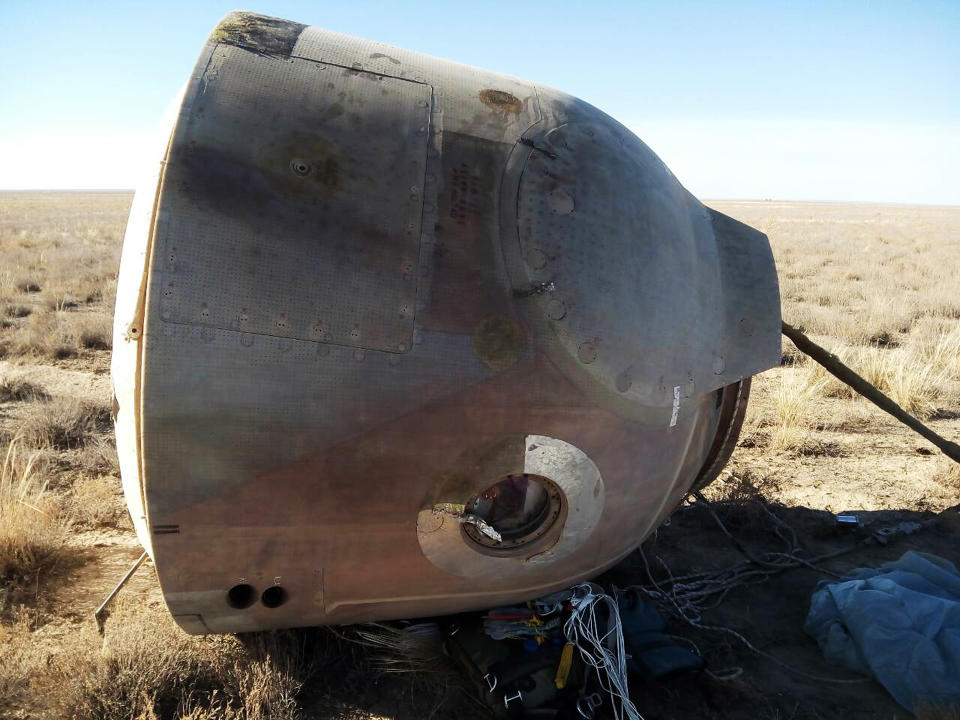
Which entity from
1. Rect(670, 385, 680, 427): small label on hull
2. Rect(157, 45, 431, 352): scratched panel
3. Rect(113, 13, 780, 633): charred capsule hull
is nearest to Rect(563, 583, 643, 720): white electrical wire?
Rect(113, 13, 780, 633): charred capsule hull

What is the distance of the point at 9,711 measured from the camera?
2916 mm

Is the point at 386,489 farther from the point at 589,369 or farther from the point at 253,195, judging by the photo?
the point at 253,195

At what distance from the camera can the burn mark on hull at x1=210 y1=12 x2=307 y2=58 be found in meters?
2.79

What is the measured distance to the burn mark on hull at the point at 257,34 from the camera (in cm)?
279

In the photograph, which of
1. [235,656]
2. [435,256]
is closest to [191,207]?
[435,256]

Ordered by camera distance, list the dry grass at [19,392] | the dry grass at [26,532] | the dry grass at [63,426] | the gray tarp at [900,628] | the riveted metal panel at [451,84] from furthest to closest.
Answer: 1. the dry grass at [19,392]
2. the dry grass at [63,426]
3. the dry grass at [26,532]
4. the gray tarp at [900,628]
5. the riveted metal panel at [451,84]

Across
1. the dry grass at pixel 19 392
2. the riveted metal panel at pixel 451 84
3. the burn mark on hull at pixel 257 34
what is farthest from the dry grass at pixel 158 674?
the dry grass at pixel 19 392

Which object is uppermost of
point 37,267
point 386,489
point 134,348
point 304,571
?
point 134,348

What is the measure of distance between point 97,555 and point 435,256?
3.10 m

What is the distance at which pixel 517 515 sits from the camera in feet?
9.77

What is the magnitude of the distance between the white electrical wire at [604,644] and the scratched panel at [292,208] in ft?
5.13

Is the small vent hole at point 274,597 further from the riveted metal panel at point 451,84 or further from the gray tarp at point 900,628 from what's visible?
the gray tarp at point 900,628

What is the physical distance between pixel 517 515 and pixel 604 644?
820 mm

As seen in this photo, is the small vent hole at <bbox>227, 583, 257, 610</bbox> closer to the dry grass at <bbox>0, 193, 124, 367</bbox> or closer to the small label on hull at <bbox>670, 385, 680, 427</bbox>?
the small label on hull at <bbox>670, 385, 680, 427</bbox>
